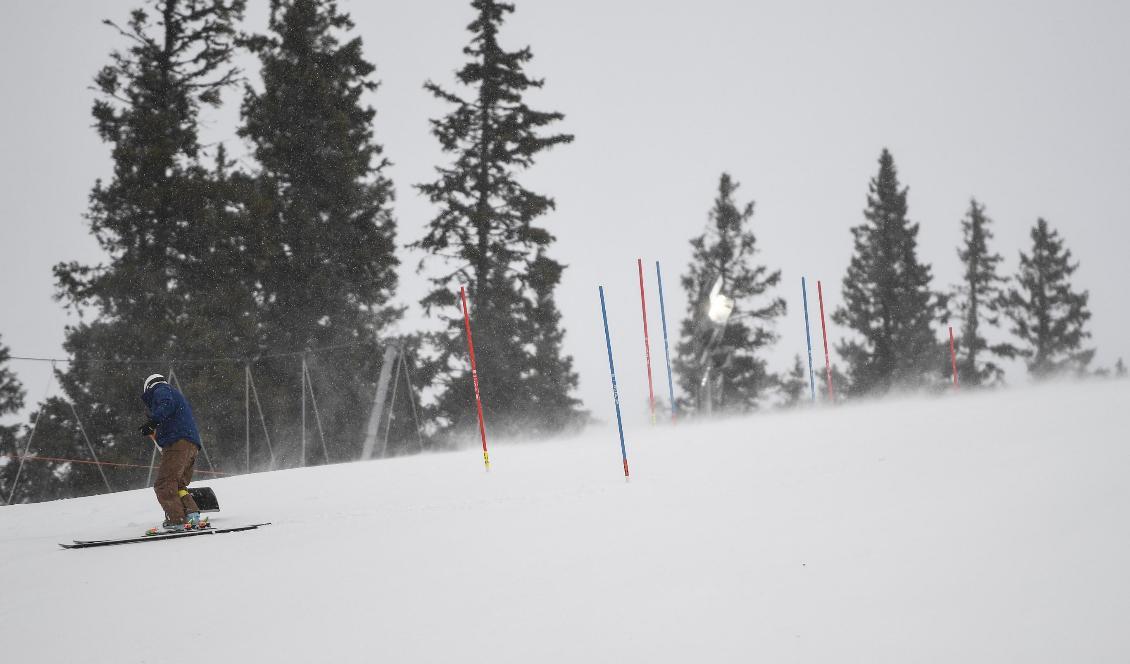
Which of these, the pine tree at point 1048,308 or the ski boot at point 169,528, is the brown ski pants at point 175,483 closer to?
the ski boot at point 169,528

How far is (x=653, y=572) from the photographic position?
5.07 meters

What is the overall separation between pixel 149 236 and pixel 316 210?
462 cm

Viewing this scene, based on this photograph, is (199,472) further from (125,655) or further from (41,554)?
(125,655)

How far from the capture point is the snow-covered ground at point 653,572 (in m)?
3.99

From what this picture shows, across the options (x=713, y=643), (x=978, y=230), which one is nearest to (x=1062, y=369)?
(x=978, y=230)

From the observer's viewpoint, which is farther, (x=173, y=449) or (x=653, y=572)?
(x=173, y=449)

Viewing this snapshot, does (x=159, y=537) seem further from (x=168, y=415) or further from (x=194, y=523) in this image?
(x=168, y=415)

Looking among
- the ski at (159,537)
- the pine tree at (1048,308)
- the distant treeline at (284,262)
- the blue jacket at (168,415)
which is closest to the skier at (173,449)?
the blue jacket at (168,415)

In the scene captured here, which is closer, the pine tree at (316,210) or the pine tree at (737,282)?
the pine tree at (316,210)

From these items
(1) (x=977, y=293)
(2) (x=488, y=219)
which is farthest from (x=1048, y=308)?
(2) (x=488, y=219)

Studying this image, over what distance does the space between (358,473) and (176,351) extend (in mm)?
9927

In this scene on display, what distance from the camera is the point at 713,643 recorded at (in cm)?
396

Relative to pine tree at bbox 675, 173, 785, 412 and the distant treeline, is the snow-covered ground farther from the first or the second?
pine tree at bbox 675, 173, 785, 412

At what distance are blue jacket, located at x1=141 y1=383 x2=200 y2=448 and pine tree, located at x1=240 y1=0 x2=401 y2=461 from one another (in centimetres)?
1294
